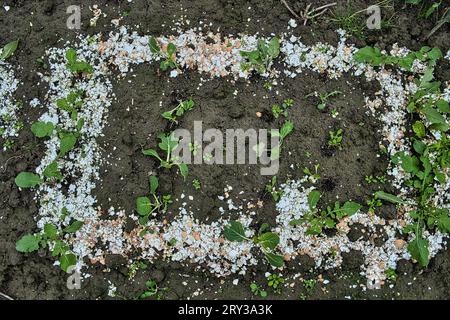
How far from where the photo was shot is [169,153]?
313 cm

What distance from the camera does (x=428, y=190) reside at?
3094mm

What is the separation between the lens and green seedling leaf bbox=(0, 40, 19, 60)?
3.38 metres

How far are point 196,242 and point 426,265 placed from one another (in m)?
1.49

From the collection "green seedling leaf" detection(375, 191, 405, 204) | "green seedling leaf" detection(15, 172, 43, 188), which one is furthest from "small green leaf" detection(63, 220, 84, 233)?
"green seedling leaf" detection(375, 191, 405, 204)

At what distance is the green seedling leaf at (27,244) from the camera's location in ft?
10.1

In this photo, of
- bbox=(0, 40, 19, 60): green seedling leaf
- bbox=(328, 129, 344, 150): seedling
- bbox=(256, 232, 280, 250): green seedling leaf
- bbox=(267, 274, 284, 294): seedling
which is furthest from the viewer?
bbox=(0, 40, 19, 60): green seedling leaf

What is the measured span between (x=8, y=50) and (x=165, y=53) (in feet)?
3.73

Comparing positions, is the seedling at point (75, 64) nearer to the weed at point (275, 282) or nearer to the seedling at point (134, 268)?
the seedling at point (134, 268)

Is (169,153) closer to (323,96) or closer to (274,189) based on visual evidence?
(274,189)

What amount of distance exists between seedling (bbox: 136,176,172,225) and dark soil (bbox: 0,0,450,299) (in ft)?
0.21

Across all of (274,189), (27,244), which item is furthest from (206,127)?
(27,244)

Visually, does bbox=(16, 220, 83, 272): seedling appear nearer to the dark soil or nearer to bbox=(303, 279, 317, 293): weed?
the dark soil
